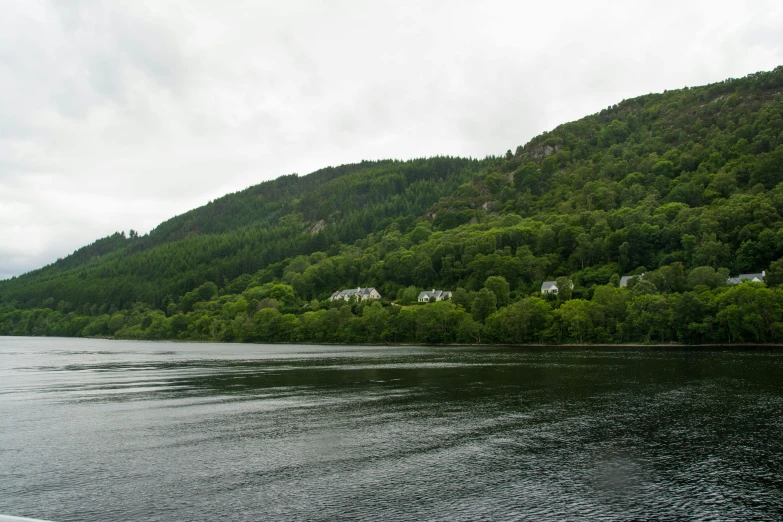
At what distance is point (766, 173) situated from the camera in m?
173

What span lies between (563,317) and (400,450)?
330 ft

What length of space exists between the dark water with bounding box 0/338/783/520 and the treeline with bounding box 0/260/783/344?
2069 inches

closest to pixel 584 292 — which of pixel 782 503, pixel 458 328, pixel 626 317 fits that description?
pixel 626 317

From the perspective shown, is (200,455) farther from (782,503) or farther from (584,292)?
(584,292)

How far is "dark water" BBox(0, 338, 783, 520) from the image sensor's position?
65.6 ft

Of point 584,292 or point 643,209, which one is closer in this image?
point 584,292

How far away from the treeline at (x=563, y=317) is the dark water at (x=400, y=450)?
5254 centimetres

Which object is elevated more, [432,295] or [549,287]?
[549,287]

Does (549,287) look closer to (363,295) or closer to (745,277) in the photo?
(745,277)

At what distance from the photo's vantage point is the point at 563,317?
120562 millimetres

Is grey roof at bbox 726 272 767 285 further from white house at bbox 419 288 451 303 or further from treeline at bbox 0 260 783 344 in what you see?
white house at bbox 419 288 451 303

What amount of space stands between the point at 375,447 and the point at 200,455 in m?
8.92

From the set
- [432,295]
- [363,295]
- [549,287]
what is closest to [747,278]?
[549,287]

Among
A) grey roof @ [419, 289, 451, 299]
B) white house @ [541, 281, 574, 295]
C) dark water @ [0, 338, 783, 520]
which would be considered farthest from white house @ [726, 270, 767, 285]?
grey roof @ [419, 289, 451, 299]
